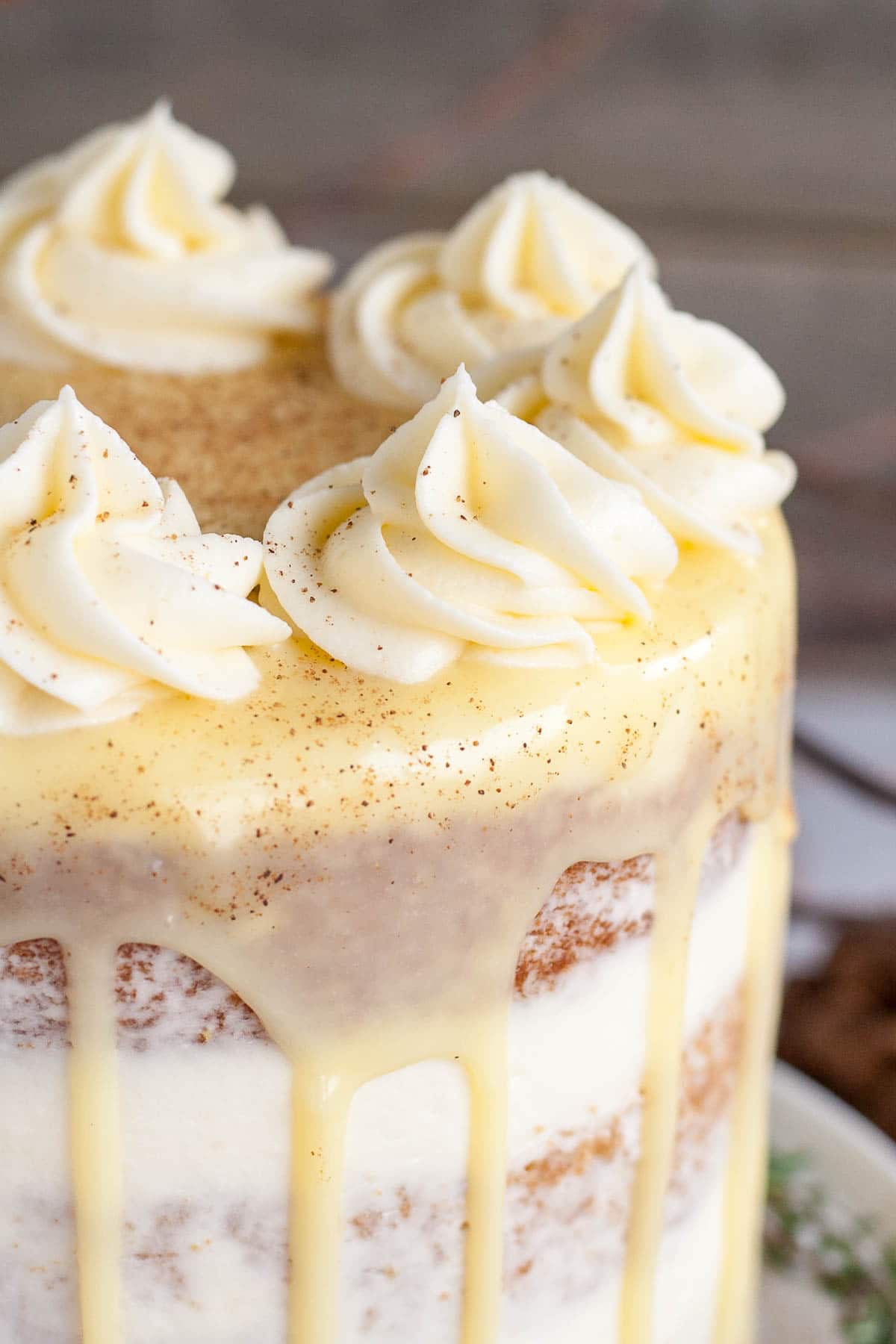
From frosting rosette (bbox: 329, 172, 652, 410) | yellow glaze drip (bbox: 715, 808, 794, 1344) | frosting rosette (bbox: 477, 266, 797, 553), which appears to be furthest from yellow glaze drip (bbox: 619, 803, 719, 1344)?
frosting rosette (bbox: 329, 172, 652, 410)

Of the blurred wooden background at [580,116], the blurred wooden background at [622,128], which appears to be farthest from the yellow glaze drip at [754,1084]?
the blurred wooden background at [580,116]

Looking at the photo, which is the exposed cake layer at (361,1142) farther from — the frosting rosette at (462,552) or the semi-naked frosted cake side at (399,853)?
the frosting rosette at (462,552)

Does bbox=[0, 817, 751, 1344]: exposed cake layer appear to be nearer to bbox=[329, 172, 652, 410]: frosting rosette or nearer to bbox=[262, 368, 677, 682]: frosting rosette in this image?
bbox=[262, 368, 677, 682]: frosting rosette

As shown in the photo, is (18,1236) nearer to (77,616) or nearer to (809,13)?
(77,616)

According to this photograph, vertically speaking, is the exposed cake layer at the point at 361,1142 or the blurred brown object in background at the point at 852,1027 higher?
the exposed cake layer at the point at 361,1142

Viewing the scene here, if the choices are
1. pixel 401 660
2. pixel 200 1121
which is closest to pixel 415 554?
pixel 401 660

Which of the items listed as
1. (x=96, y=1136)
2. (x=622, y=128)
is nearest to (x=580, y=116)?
(x=622, y=128)
